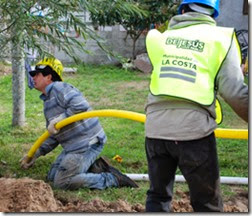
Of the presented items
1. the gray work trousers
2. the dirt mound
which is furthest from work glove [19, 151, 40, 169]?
the dirt mound

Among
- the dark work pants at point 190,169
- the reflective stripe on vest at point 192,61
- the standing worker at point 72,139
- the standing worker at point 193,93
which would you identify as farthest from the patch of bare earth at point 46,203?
the reflective stripe on vest at point 192,61

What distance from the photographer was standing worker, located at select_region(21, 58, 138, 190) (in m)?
4.74

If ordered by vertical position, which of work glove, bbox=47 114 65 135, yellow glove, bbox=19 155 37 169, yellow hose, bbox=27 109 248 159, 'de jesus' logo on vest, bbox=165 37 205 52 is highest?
'de jesus' logo on vest, bbox=165 37 205 52

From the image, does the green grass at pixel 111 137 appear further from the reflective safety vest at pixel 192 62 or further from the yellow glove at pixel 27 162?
the reflective safety vest at pixel 192 62

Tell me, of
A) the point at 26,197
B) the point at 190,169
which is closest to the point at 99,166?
the point at 26,197

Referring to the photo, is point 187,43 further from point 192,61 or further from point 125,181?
point 125,181

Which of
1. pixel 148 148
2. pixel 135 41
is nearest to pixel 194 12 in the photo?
pixel 148 148

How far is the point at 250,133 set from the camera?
10.9 ft

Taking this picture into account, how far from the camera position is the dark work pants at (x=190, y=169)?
2.93 meters

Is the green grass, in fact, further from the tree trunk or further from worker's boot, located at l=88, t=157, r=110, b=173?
worker's boot, located at l=88, t=157, r=110, b=173

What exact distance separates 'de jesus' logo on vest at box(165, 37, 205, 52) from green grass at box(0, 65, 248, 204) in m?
1.81

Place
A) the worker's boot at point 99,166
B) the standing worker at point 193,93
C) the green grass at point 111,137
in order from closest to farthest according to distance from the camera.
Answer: the standing worker at point 193,93 < the green grass at point 111,137 < the worker's boot at point 99,166

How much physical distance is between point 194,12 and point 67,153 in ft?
7.66

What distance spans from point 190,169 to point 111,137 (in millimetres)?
3671
